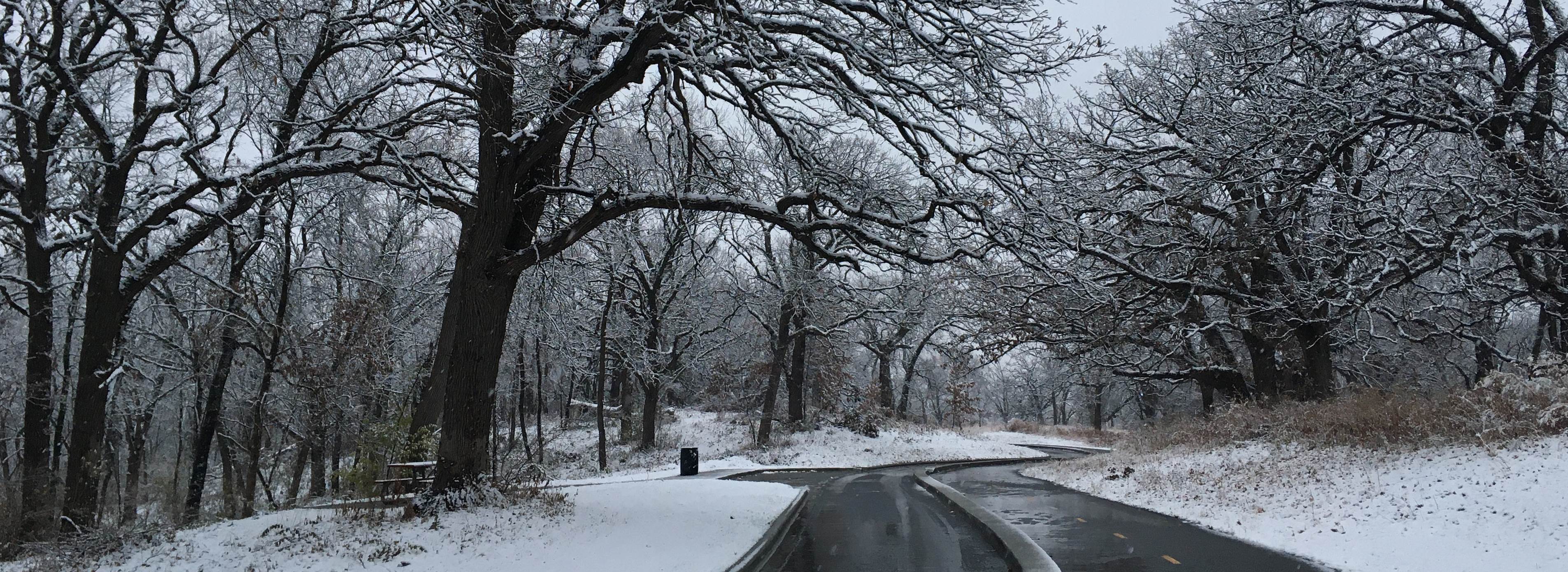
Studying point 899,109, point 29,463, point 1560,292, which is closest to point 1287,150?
point 1560,292

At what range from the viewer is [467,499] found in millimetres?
9203

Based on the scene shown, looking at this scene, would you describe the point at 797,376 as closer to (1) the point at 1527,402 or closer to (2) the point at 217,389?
(2) the point at 217,389

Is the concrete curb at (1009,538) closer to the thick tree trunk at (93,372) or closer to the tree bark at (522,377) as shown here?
the thick tree trunk at (93,372)

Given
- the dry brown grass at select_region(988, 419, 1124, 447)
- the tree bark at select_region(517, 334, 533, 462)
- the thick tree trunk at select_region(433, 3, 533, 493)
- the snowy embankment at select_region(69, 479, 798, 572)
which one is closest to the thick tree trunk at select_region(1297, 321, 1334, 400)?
the snowy embankment at select_region(69, 479, 798, 572)

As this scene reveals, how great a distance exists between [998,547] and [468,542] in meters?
6.05

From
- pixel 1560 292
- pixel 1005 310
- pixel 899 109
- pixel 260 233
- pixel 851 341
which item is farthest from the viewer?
pixel 851 341

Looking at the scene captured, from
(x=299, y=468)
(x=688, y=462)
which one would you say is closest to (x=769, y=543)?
(x=688, y=462)

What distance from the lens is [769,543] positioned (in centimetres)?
1036

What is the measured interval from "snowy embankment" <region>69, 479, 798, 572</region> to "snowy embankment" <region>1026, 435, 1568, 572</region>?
6.34 m

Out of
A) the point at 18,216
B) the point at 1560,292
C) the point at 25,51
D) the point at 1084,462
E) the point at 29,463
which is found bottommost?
the point at 1084,462

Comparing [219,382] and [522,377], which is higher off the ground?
[522,377]

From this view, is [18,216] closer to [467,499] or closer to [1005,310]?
[467,499]

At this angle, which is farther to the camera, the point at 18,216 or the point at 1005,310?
the point at 1005,310

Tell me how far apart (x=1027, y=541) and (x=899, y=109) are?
5336mm
